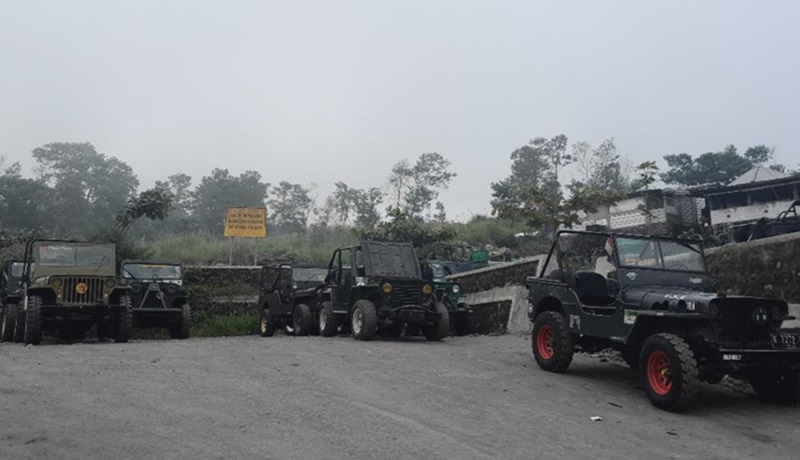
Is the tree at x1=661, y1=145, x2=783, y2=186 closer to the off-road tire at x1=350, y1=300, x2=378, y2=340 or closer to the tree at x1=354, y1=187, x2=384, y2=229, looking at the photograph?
the tree at x1=354, y1=187, x2=384, y2=229

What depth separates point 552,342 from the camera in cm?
938

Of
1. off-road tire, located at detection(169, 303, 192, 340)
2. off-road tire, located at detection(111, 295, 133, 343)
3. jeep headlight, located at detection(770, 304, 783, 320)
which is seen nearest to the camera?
jeep headlight, located at detection(770, 304, 783, 320)

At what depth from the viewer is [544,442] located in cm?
602

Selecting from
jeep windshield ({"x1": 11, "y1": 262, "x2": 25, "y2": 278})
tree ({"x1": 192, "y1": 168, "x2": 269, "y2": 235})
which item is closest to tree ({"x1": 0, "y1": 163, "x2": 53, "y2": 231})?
tree ({"x1": 192, "y1": 168, "x2": 269, "y2": 235})

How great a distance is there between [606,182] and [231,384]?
3788cm

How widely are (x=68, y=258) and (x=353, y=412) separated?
33.6 ft

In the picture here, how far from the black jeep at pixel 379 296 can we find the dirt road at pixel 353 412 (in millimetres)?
3306

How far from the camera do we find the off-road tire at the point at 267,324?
17.4m

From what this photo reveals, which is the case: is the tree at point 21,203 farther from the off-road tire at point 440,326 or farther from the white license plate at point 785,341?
the white license plate at point 785,341

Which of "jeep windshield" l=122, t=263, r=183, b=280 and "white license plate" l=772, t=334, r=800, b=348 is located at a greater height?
"jeep windshield" l=122, t=263, r=183, b=280

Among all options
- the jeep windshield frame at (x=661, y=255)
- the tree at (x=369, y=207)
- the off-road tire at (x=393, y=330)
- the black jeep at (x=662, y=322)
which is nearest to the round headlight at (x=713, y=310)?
the black jeep at (x=662, y=322)

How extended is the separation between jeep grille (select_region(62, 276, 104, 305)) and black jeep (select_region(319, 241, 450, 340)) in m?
4.47

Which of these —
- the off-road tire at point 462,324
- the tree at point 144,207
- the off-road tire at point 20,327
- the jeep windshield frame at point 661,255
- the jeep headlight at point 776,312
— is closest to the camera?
the jeep headlight at point 776,312

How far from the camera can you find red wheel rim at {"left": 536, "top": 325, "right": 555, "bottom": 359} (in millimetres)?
9523
